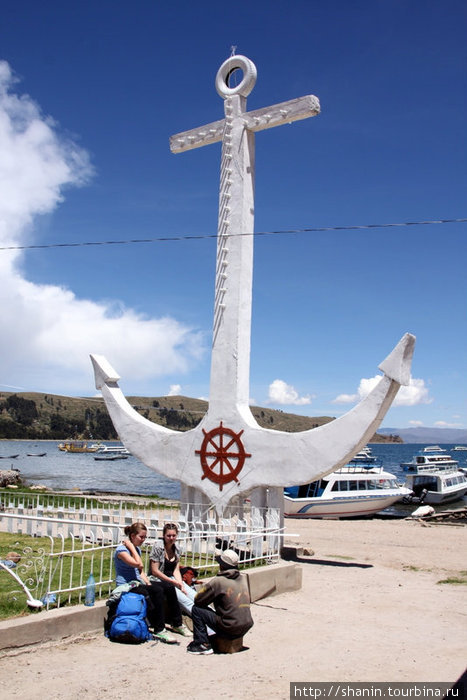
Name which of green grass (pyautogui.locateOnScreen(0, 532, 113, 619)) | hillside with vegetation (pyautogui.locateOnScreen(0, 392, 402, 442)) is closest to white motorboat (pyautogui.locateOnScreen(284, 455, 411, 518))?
green grass (pyautogui.locateOnScreen(0, 532, 113, 619))

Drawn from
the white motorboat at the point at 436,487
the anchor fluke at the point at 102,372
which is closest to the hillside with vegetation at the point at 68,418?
the white motorboat at the point at 436,487

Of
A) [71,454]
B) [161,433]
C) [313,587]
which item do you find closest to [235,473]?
[161,433]

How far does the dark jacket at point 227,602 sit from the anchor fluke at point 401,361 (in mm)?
5595

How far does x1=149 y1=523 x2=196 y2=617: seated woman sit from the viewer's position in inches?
288

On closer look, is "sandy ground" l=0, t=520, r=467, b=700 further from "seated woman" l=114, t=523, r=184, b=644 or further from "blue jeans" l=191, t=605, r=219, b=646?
"seated woman" l=114, t=523, r=184, b=644

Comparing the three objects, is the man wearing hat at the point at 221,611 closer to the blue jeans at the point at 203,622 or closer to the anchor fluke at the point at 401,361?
the blue jeans at the point at 203,622

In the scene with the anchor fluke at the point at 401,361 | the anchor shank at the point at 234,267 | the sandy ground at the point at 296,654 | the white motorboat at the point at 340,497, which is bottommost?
the sandy ground at the point at 296,654

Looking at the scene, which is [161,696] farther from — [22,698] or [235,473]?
[235,473]

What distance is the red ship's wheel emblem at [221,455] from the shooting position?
12703mm

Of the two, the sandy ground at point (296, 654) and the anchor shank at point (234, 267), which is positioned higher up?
the anchor shank at point (234, 267)

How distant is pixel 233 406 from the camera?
510 inches

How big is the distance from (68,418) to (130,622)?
169633 mm

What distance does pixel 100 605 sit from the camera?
282 inches

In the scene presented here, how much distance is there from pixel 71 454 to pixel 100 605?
11361 cm
